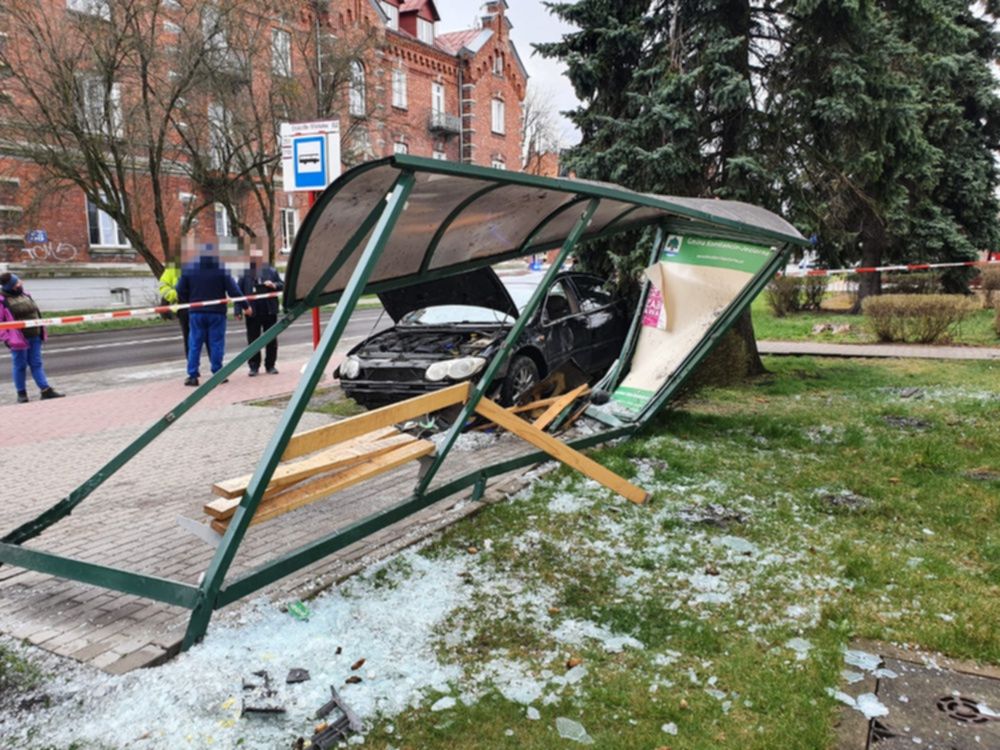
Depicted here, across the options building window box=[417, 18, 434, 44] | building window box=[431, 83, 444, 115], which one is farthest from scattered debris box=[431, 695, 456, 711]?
building window box=[417, 18, 434, 44]

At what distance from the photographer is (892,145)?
9625mm

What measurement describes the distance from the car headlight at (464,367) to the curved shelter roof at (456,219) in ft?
5.16

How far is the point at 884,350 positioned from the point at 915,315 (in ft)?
4.33

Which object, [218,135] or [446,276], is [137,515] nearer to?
[446,276]

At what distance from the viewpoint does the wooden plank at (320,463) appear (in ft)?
12.6

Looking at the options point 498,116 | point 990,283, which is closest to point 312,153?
point 990,283

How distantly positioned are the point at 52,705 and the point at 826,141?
9.70 metres

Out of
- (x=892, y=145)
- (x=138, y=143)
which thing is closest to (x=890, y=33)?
(x=892, y=145)

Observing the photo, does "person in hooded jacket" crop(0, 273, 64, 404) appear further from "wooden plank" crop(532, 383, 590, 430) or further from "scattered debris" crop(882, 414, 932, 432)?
"scattered debris" crop(882, 414, 932, 432)

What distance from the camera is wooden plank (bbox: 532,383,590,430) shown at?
6.21 m

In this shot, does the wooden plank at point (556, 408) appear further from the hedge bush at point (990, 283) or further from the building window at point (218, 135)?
the building window at point (218, 135)

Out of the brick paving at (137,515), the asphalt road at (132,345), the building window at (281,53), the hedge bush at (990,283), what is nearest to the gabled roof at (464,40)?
the building window at (281,53)

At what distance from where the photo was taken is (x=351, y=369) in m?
7.64

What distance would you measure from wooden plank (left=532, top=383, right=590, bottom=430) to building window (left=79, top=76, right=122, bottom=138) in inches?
784
